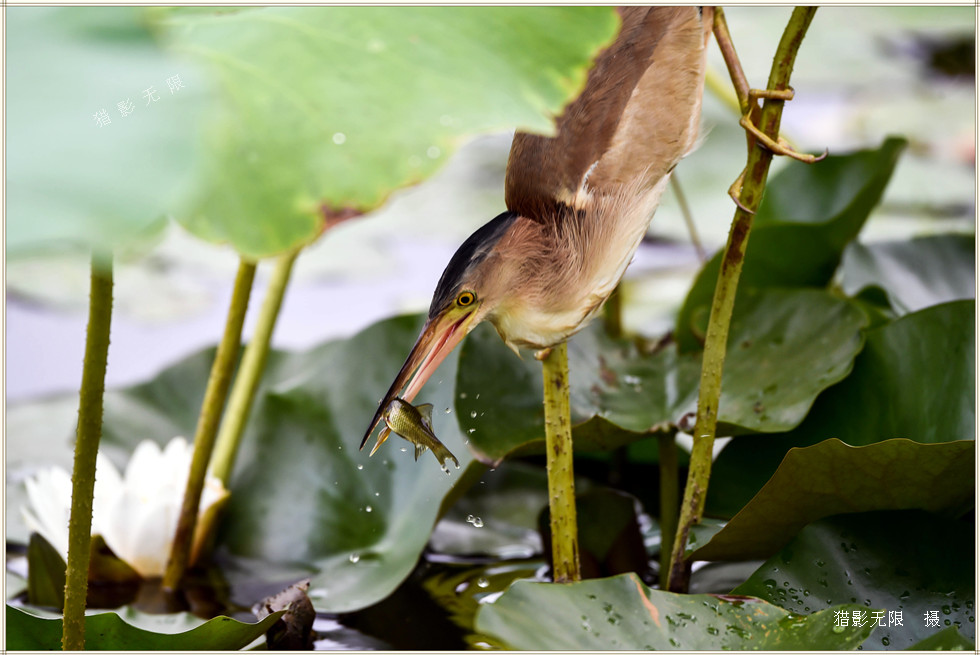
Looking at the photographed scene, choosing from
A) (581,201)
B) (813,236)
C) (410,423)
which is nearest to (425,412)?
(410,423)

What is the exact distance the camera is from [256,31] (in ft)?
1.45

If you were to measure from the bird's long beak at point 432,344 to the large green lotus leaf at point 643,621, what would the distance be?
14 centimetres

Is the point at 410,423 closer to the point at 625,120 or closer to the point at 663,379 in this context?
the point at 625,120

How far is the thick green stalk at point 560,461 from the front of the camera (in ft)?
1.92

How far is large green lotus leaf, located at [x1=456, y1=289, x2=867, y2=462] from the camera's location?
711 millimetres

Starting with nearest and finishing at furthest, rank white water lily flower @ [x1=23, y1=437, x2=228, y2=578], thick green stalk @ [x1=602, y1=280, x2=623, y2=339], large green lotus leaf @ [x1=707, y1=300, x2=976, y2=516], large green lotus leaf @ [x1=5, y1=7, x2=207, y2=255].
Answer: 1. large green lotus leaf @ [x1=5, y1=7, x2=207, y2=255]
2. large green lotus leaf @ [x1=707, y1=300, x2=976, y2=516]
3. white water lily flower @ [x1=23, y1=437, x2=228, y2=578]
4. thick green stalk @ [x1=602, y1=280, x2=623, y2=339]

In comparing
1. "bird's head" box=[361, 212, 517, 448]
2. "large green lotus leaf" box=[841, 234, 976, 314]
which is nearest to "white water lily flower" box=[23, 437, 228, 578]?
"bird's head" box=[361, 212, 517, 448]

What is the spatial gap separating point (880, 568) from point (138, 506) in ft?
1.99

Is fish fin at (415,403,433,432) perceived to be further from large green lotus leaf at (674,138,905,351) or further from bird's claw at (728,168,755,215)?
large green lotus leaf at (674,138,905,351)

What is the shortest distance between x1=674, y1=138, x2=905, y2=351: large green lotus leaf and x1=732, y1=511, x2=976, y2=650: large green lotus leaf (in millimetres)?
273

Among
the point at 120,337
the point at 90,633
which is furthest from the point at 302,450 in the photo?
the point at 120,337

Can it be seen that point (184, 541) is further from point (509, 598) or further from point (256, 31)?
point (256, 31)

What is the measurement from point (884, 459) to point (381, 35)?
1.35 feet

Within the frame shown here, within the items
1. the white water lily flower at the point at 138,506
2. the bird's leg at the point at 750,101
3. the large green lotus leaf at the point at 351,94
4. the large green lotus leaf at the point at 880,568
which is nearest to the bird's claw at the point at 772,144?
the bird's leg at the point at 750,101
